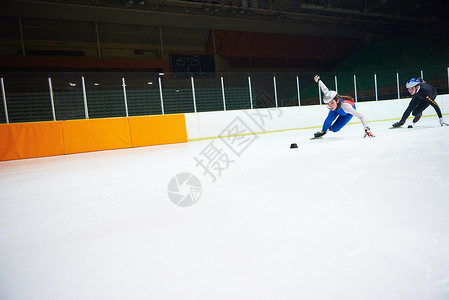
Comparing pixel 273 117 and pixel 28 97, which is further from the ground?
pixel 28 97

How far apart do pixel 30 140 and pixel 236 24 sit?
52.9 ft

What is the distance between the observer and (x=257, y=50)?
2105 cm

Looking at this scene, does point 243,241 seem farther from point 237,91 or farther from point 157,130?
point 237,91

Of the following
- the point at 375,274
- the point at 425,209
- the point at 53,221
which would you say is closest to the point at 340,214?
the point at 425,209

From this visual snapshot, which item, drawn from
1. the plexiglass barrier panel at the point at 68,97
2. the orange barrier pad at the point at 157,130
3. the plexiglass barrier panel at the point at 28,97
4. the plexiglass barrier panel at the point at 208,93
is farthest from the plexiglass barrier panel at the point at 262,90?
the plexiglass barrier panel at the point at 28,97

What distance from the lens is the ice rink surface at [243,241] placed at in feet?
2.75

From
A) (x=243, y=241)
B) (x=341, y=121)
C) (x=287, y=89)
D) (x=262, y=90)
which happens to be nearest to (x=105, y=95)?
(x=262, y=90)

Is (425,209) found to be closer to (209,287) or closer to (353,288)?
(353,288)

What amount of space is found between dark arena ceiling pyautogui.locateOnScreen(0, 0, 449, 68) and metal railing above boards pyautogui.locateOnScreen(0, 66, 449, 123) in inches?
345

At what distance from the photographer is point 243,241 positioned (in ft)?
3.76

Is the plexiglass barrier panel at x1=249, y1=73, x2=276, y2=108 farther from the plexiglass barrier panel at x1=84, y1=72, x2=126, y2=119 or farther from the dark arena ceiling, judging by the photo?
the dark arena ceiling

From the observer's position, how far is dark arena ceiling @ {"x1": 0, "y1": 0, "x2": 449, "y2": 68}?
587 inches

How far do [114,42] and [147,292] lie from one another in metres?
19.1

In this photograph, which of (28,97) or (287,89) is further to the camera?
(287,89)
